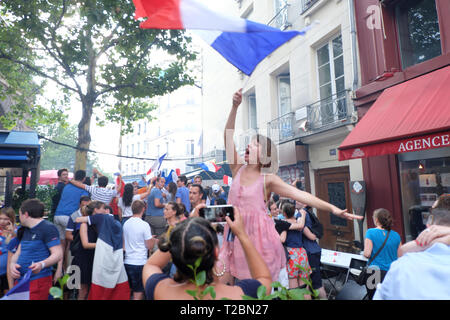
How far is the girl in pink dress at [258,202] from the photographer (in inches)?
90.7

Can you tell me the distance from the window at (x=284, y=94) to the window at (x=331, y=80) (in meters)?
2.34

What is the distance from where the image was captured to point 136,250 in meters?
4.58

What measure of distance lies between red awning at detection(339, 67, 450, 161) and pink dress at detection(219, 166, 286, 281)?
150 inches

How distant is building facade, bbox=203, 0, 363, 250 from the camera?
27.3ft

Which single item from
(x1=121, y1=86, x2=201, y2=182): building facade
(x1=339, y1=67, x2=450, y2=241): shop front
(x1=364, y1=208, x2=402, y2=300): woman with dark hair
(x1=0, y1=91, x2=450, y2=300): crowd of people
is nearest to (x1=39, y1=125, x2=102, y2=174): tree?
(x1=121, y1=86, x2=201, y2=182): building facade

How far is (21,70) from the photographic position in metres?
13.1

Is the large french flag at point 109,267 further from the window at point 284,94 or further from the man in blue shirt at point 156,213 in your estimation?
the window at point 284,94

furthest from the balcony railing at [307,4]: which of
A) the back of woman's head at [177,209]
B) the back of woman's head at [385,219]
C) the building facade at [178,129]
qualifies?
the building facade at [178,129]

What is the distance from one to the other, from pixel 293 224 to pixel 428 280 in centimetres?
363

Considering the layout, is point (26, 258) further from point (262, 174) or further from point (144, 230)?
point (262, 174)

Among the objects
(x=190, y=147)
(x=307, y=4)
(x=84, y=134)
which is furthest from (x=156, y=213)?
(x=190, y=147)

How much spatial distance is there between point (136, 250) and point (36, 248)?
1.43m

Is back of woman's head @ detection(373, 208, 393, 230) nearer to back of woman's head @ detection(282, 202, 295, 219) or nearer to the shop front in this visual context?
back of woman's head @ detection(282, 202, 295, 219)

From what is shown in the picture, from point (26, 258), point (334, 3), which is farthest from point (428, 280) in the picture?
point (334, 3)
